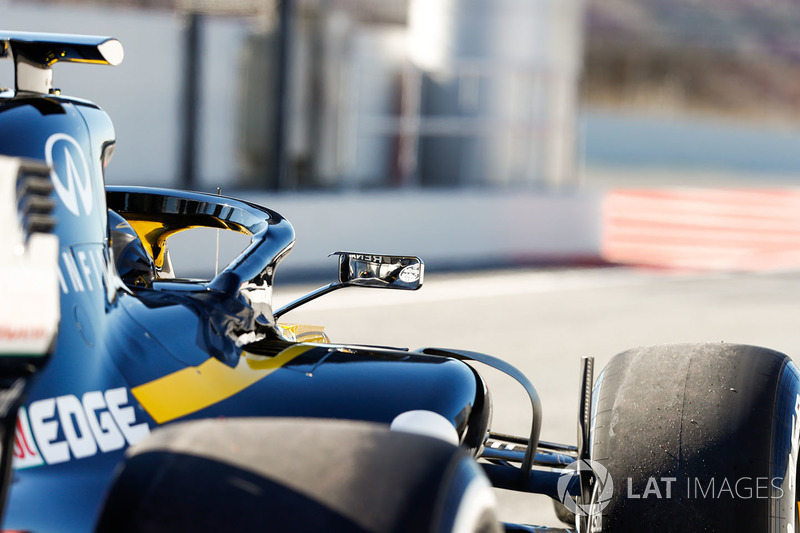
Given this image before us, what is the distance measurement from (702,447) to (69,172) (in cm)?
169

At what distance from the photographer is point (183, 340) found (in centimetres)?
230

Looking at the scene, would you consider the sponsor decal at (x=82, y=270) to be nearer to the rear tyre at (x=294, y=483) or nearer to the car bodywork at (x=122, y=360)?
the car bodywork at (x=122, y=360)

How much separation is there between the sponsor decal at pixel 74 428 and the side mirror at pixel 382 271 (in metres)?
1.02

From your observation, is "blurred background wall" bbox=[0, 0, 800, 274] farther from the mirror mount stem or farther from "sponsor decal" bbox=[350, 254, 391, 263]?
"sponsor decal" bbox=[350, 254, 391, 263]

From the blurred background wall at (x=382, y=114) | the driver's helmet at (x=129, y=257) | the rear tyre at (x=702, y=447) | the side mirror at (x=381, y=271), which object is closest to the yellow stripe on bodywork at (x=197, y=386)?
the driver's helmet at (x=129, y=257)

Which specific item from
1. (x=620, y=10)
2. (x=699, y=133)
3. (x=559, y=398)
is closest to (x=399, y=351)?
(x=559, y=398)

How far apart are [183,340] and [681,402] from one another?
138 cm

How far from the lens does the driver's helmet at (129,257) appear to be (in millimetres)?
2758

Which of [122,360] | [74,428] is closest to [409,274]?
[122,360]

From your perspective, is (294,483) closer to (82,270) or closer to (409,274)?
(82,270)

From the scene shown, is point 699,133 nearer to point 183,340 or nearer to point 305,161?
point 305,161

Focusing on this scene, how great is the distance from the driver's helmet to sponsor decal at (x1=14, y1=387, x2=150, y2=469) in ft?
2.36

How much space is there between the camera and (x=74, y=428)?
1.95 meters

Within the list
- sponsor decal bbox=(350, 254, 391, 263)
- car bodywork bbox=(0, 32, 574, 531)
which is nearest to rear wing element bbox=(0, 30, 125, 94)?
car bodywork bbox=(0, 32, 574, 531)
